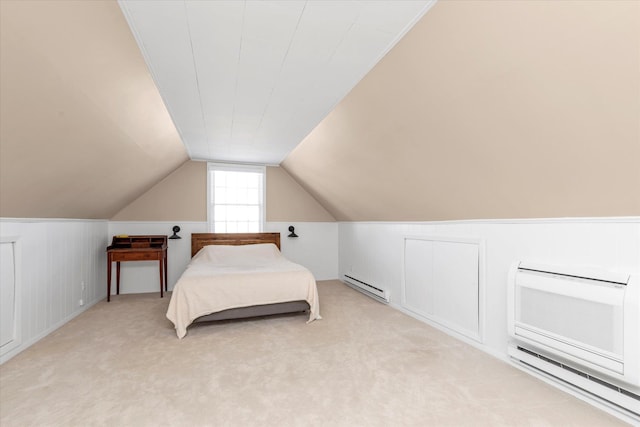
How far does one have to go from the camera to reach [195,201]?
5.19m

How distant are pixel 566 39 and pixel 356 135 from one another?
1.79 metres

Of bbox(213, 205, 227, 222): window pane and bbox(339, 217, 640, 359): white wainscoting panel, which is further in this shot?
bbox(213, 205, 227, 222): window pane

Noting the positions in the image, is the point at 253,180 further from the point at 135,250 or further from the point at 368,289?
the point at 368,289

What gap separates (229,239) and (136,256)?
143cm

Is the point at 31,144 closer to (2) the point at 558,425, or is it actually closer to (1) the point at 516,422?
(1) the point at 516,422

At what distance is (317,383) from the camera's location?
6.76 ft

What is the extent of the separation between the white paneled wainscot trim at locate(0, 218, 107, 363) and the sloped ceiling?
0.18 metres

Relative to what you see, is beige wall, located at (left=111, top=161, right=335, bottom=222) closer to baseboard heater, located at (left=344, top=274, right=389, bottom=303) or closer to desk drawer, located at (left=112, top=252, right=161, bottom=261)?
desk drawer, located at (left=112, top=252, right=161, bottom=261)

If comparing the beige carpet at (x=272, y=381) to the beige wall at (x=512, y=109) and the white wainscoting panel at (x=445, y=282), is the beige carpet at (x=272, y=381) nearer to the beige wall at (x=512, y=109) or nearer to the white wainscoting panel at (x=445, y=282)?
the white wainscoting panel at (x=445, y=282)

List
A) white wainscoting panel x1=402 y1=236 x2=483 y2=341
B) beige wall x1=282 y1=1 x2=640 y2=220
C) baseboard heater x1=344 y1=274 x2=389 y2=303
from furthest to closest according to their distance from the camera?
baseboard heater x1=344 y1=274 x2=389 y2=303 < white wainscoting panel x1=402 y1=236 x2=483 y2=341 < beige wall x1=282 y1=1 x2=640 y2=220

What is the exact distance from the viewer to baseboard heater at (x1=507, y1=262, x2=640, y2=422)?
159 cm

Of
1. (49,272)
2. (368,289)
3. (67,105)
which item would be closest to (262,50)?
(67,105)

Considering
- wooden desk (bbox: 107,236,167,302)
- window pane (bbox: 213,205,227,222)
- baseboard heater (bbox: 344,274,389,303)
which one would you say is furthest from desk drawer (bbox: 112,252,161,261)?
baseboard heater (bbox: 344,274,389,303)

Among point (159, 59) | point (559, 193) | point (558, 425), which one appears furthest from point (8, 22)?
point (558, 425)
